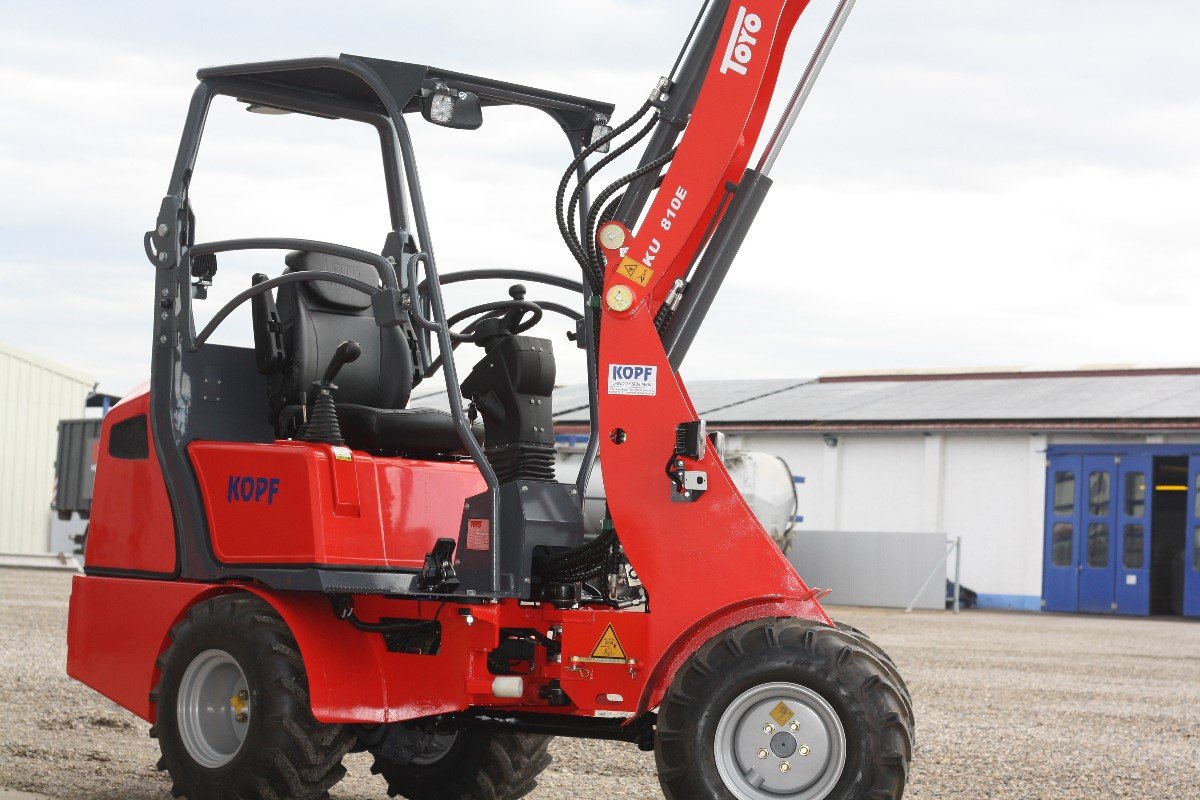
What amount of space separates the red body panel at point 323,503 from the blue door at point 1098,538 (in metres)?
24.3

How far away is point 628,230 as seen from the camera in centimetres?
576

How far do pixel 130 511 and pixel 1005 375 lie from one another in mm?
30519

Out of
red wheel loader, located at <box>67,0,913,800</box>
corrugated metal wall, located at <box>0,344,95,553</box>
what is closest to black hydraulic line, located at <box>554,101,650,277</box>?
red wheel loader, located at <box>67,0,913,800</box>

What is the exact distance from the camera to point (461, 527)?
6023 millimetres

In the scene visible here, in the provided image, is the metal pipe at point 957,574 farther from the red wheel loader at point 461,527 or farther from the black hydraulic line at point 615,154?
the black hydraulic line at point 615,154

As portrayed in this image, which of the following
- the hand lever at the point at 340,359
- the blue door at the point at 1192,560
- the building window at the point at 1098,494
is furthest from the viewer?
the building window at the point at 1098,494

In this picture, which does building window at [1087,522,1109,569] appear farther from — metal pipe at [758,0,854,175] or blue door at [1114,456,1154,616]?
metal pipe at [758,0,854,175]

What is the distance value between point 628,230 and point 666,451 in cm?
84

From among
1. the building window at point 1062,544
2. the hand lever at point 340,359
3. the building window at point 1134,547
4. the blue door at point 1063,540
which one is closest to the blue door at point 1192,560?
the building window at point 1134,547

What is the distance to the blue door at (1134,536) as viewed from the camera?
28.4 meters

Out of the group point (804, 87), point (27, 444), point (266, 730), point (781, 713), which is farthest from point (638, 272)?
A: point (27, 444)

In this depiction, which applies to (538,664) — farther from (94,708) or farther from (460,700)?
(94,708)

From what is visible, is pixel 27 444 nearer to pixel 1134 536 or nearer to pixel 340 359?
pixel 1134 536

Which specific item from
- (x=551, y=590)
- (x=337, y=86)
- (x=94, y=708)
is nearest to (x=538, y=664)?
(x=551, y=590)
